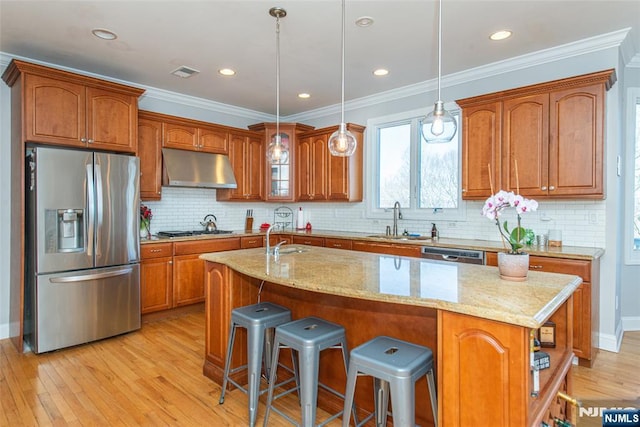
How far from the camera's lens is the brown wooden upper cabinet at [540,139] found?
10.3 ft

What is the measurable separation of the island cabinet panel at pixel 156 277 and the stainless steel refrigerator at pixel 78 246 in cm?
25

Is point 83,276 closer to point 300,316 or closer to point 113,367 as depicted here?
point 113,367

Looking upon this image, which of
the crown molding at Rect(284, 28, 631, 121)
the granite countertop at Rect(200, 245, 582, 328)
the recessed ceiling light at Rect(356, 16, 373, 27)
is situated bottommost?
the granite countertop at Rect(200, 245, 582, 328)

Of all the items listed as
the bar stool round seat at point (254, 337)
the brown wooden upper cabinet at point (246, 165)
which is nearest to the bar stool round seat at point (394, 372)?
the bar stool round seat at point (254, 337)

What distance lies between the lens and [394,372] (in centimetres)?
155

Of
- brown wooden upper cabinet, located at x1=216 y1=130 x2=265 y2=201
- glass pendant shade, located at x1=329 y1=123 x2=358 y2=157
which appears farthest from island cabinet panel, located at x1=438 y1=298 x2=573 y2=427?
brown wooden upper cabinet, located at x1=216 y1=130 x2=265 y2=201

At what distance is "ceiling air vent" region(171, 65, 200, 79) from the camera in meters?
3.92

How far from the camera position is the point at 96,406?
2424 millimetres

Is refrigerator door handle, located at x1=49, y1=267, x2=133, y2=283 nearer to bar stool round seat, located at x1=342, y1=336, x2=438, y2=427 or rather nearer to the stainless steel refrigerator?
the stainless steel refrigerator

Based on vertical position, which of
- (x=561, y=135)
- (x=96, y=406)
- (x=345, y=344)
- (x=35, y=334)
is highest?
(x=561, y=135)

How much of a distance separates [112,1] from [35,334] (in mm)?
2839

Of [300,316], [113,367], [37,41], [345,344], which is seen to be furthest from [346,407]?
[37,41]

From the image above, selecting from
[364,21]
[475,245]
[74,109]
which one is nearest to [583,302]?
[475,245]

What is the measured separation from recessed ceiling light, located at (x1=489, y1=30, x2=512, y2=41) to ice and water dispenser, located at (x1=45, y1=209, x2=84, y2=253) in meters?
4.04
